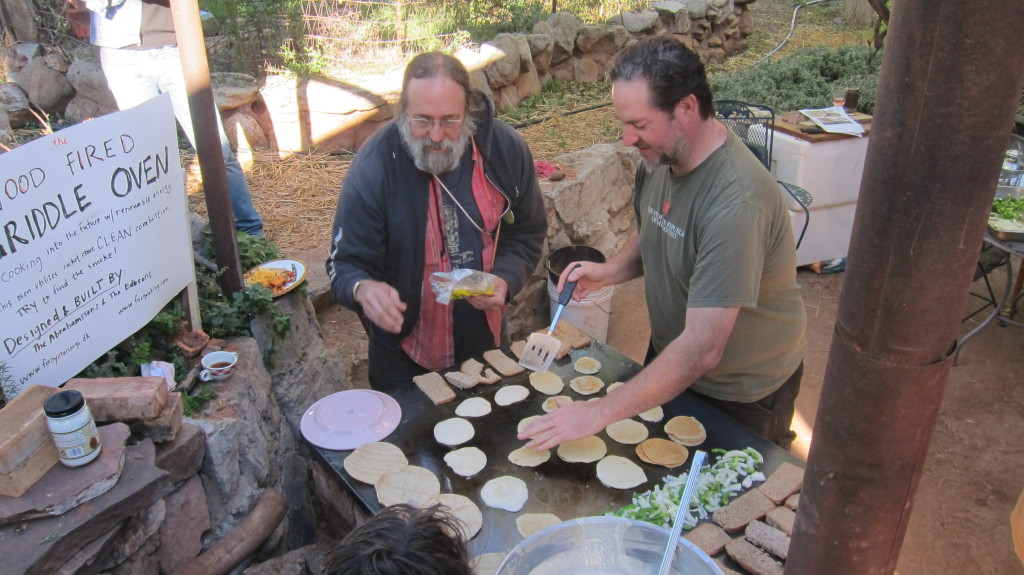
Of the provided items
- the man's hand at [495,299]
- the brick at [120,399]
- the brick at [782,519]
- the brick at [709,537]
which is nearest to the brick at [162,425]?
the brick at [120,399]

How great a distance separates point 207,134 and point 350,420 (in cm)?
141

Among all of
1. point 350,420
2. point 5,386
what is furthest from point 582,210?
point 5,386

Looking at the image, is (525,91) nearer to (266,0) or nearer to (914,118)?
(266,0)

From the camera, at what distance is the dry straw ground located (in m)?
4.68

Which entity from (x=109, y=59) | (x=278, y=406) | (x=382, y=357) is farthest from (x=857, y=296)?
(x=109, y=59)

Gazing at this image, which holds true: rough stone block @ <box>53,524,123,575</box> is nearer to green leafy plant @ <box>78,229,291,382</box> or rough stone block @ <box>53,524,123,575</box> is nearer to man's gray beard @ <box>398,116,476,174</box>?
green leafy plant @ <box>78,229,291,382</box>

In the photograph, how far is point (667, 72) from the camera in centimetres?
204

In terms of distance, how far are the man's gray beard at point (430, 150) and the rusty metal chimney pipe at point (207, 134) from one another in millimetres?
808

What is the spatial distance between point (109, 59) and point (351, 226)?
2723 millimetres

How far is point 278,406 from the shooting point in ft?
10.7

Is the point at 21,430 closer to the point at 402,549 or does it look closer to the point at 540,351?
the point at 402,549

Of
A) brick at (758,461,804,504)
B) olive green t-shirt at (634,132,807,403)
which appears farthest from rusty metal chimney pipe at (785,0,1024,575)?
olive green t-shirt at (634,132,807,403)

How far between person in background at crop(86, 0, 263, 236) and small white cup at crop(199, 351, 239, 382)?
5.39ft

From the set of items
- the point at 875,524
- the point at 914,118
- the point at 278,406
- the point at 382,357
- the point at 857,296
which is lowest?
the point at 278,406
